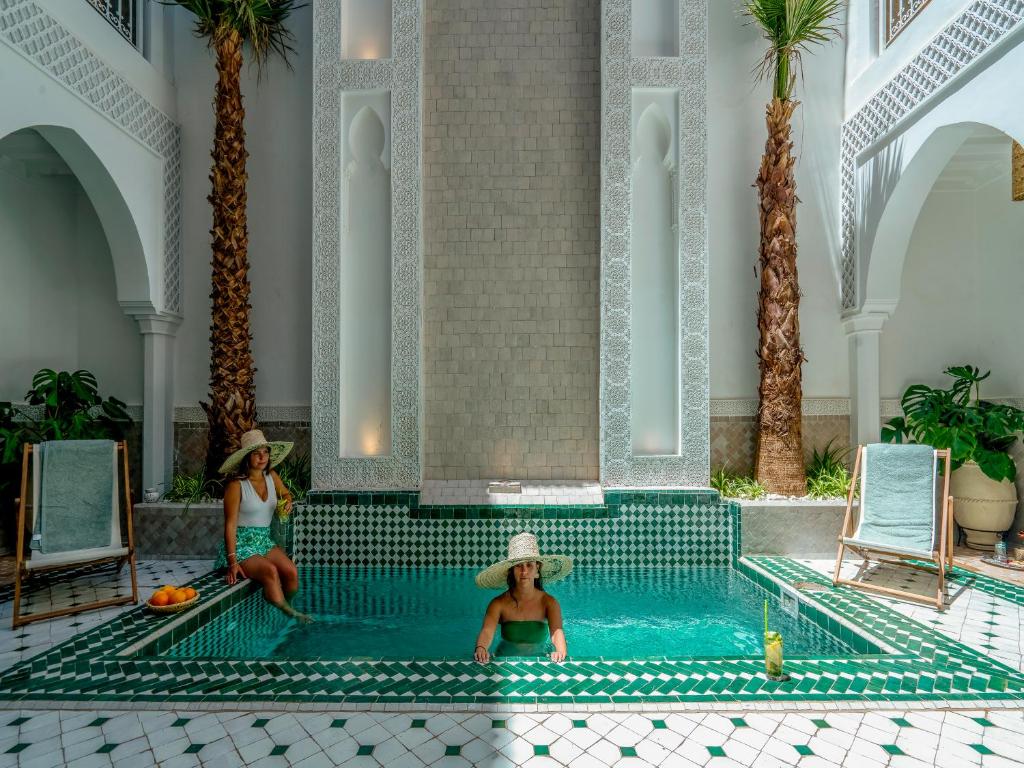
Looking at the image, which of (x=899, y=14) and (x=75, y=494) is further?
(x=899, y=14)

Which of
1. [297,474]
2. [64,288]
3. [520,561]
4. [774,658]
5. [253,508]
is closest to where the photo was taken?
[774,658]

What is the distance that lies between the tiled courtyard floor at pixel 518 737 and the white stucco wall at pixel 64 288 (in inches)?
186

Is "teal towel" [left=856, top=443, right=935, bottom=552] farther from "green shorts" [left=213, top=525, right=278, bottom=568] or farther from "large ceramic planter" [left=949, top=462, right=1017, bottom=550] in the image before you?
"green shorts" [left=213, top=525, right=278, bottom=568]

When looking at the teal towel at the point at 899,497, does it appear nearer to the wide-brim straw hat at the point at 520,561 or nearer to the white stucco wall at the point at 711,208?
the white stucco wall at the point at 711,208

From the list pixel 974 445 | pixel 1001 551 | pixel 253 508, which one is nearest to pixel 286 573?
pixel 253 508

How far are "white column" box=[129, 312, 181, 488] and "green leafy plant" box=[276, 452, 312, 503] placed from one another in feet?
4.42

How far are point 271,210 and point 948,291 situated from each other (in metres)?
7.43

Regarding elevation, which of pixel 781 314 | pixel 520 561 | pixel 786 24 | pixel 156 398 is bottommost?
pixel 520 561

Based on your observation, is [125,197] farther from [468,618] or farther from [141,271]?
[468,618]

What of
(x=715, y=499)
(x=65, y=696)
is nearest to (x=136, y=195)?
(x=65, y=696)

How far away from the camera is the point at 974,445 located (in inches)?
219

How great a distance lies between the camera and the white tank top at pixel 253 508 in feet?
15.4

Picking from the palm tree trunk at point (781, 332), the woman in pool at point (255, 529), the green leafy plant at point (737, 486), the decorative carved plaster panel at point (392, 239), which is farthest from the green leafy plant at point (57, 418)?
the palm tree trunk at point (781, 332)

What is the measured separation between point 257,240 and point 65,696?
4857 mm
